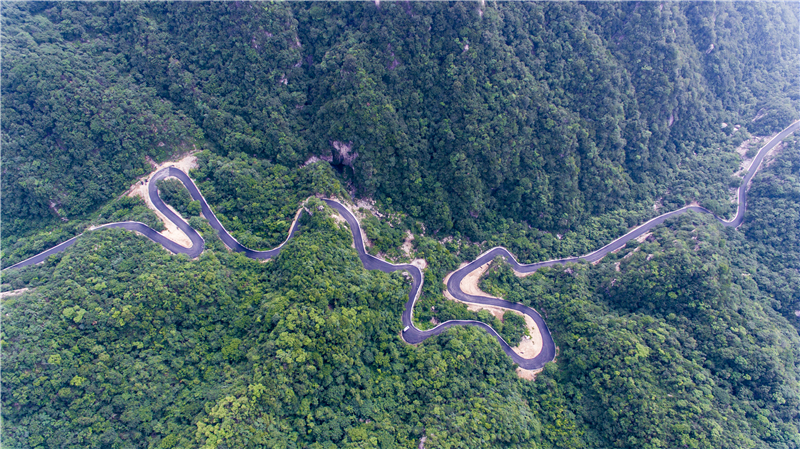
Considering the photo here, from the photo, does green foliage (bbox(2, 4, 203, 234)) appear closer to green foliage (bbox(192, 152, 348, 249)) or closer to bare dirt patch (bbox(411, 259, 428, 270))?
green foliage (bbox(192, 152, 348, 249))

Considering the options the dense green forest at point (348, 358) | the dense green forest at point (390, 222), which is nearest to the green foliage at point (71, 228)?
the dense green forest at point (390, 222)

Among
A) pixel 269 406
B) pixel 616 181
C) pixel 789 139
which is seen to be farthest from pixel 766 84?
pixel 269 406

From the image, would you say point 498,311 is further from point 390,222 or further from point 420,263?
point 390,222

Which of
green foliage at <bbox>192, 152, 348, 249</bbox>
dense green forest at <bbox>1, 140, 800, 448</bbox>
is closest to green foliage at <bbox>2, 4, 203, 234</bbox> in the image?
green foliage at <bbox>192, 152, 348, 249</bbox>

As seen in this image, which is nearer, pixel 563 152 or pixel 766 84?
pixel 563 152

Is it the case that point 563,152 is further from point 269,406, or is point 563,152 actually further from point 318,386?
point 269,406

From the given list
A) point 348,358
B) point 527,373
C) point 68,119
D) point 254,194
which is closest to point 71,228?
point 68,119
